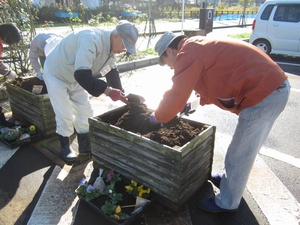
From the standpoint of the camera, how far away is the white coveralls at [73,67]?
8.29ft

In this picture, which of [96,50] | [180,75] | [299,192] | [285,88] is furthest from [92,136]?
[299,192]

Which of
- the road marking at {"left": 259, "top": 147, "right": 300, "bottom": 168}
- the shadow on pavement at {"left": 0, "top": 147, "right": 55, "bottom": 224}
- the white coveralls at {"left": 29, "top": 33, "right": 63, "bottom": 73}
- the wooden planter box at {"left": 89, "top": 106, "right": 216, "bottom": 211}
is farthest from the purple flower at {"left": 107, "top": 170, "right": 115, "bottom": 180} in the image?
the white coveralls at {"left": 29, "top": 33, "right": 63, "bottom": 73}

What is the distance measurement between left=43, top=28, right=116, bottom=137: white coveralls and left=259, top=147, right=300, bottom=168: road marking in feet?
7.34

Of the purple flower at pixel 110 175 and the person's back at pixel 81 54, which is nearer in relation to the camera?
the person's back at pixel 81 54

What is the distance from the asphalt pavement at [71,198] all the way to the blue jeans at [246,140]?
0.28 meters

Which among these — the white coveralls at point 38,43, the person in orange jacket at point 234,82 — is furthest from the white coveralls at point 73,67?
the white coveralls at point 38,43

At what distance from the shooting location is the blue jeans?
196 cm

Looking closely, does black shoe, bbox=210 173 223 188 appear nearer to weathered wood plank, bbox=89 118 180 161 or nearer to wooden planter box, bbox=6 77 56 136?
weathered wood plank, bbox=89 118 180 161

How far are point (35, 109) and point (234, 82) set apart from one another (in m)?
2.75

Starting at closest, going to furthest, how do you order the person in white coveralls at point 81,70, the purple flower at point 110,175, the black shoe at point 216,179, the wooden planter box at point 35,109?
the person in white coveralls at point 81,70 → the purple flower at point 110,175 → the black shoe at point 216,179 → the wooden planter box at point 35,109

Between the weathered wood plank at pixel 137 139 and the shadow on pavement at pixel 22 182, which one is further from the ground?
the weathered wood plank at pixel 137 139

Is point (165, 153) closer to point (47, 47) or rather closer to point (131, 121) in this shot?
point (131, 121)

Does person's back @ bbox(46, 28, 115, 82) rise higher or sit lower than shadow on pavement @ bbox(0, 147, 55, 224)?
higher

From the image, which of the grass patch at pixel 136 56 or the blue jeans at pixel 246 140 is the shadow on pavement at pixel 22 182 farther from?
the grass patch at pixel 136 56
